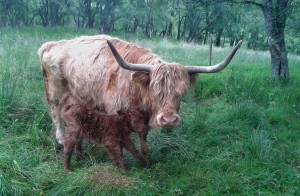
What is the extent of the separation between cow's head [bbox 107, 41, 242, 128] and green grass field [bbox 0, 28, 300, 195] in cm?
64

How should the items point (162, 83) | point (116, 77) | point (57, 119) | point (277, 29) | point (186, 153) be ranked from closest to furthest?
point (162, 83) → point (116, 77) → point (186, 153) → point (57, 119) → point (277, 29)

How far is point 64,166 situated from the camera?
168 inches

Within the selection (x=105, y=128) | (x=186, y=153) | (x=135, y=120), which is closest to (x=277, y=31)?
(x=186, y=153)

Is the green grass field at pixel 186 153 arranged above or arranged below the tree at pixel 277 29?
below

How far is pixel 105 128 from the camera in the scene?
13.3 feet

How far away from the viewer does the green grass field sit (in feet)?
12.3

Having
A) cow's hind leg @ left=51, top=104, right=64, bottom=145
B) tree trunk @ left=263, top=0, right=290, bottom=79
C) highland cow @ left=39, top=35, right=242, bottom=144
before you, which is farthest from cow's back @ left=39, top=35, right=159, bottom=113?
tree trunk @ left=263, top=0, right=290, bottom=79

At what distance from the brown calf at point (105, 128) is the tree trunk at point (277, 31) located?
4.93 metres

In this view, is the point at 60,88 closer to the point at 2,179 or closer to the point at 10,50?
the point at 2,179

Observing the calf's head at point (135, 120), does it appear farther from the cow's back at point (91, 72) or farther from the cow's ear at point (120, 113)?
the cow's back at point (91, 72)

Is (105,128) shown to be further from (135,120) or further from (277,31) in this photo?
(277,31)

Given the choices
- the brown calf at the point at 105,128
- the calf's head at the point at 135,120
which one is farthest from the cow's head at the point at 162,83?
the brown calf at the point at 105,128

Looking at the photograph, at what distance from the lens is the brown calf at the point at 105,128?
4055 millimetres

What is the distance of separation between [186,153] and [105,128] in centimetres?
127
